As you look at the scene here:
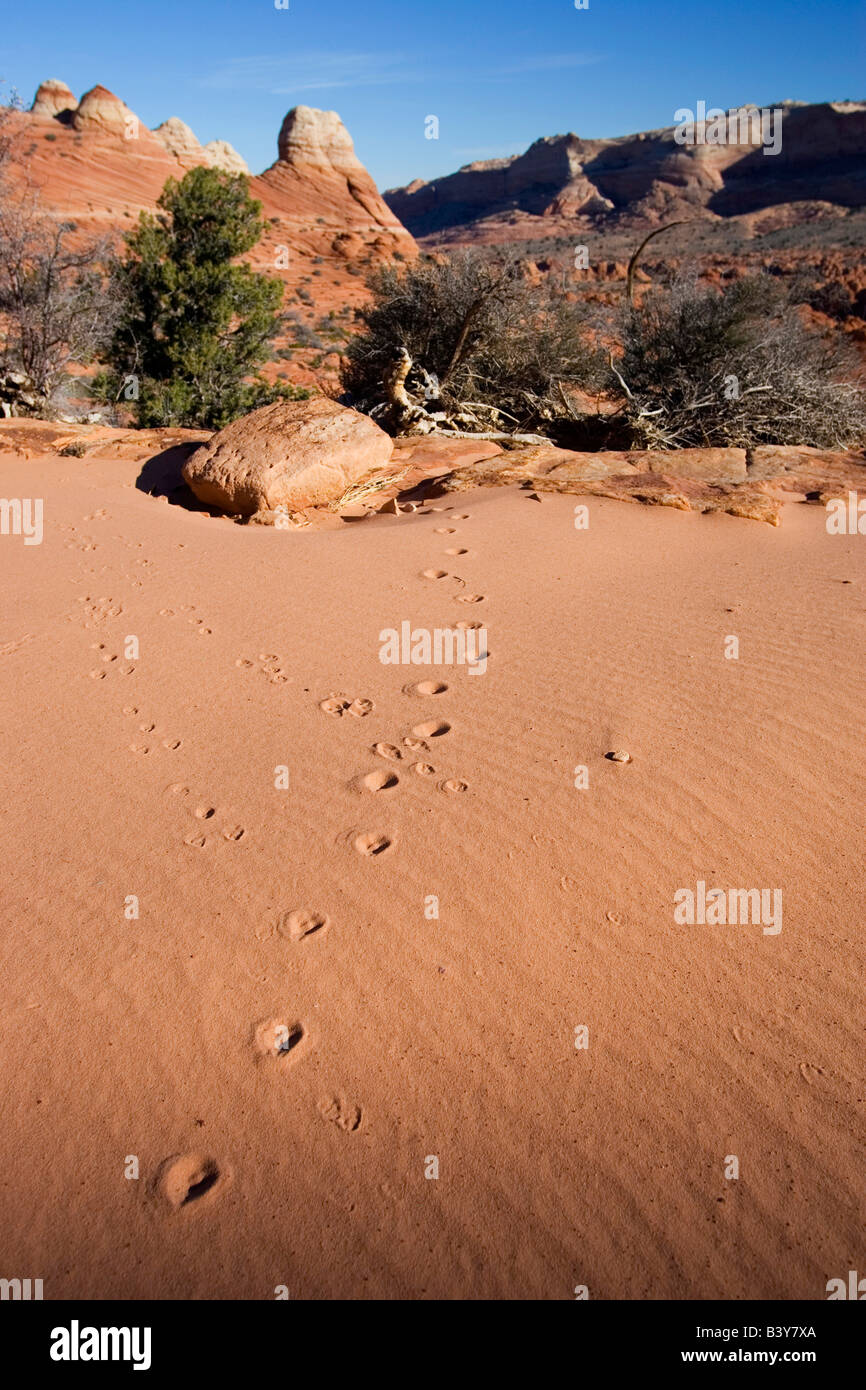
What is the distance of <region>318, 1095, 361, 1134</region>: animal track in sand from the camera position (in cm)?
197

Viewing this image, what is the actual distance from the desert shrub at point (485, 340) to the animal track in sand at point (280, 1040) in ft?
29.9

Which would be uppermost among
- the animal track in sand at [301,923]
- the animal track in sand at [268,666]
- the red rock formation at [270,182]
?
the red rock formation at [270,182]

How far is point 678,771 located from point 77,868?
2.32 metres

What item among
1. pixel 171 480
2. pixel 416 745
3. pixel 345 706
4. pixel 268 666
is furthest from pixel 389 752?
pixel 171 480

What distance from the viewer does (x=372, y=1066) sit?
6.88 feet

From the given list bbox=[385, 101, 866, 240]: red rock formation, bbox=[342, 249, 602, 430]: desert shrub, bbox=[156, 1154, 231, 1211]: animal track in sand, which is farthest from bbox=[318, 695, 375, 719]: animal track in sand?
bbox=[385, 101, 866, 240]: red rock formation

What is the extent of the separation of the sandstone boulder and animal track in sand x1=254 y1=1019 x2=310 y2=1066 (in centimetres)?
510

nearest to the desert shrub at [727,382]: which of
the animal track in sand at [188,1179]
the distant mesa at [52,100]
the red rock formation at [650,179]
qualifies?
the animal track in sand at [188,1179]

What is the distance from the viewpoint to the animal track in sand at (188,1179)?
183cm

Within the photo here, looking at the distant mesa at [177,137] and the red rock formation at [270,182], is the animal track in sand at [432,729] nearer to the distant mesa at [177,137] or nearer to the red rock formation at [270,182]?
the red rock formation at [270,182]

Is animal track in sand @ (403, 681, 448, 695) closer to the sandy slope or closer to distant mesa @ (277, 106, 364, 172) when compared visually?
the sandy slope
